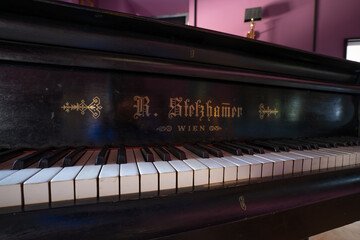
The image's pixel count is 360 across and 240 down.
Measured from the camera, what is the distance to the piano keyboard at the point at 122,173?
42cm

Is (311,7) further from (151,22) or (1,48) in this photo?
(1,48)

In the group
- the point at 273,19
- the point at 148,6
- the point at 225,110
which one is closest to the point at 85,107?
the point at 225,110

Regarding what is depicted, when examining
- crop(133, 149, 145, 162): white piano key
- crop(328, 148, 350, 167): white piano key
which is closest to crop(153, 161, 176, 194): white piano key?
crop(133, 149, 145, 162): white piano key

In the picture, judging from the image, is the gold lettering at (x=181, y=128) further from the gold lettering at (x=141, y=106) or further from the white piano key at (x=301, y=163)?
A: the white piano key at (x=301, y=163)

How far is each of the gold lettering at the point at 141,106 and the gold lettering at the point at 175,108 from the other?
12 centimetres

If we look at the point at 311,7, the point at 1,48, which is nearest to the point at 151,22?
the point at 1,48

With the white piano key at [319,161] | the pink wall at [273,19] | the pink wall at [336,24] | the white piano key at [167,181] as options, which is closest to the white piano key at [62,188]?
the white piano key at [167,181]

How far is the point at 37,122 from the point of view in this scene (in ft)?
2.27

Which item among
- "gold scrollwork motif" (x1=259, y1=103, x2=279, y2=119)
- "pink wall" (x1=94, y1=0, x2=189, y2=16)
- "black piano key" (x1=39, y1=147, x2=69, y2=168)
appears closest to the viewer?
"black piano key" (x1=39, y1=147, x2=69, y2=168)

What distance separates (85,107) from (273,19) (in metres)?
3.12

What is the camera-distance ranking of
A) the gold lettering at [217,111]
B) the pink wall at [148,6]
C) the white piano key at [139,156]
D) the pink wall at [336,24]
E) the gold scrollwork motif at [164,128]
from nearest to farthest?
1. the white piano key at [139,156]
2. the gold scrollwork motif at [164,128]
3. the gold lettering at [217,111]
4. the pink wall at [336,24]
5. the pink wall at [148,6]

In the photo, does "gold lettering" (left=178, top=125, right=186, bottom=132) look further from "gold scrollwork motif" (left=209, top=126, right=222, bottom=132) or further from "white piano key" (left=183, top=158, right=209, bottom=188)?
"white piano key" (left=183, top=158, right=209, bottom=188)

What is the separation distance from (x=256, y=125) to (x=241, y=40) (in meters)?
0.54

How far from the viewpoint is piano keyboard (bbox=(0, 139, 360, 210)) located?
1.38 ft
